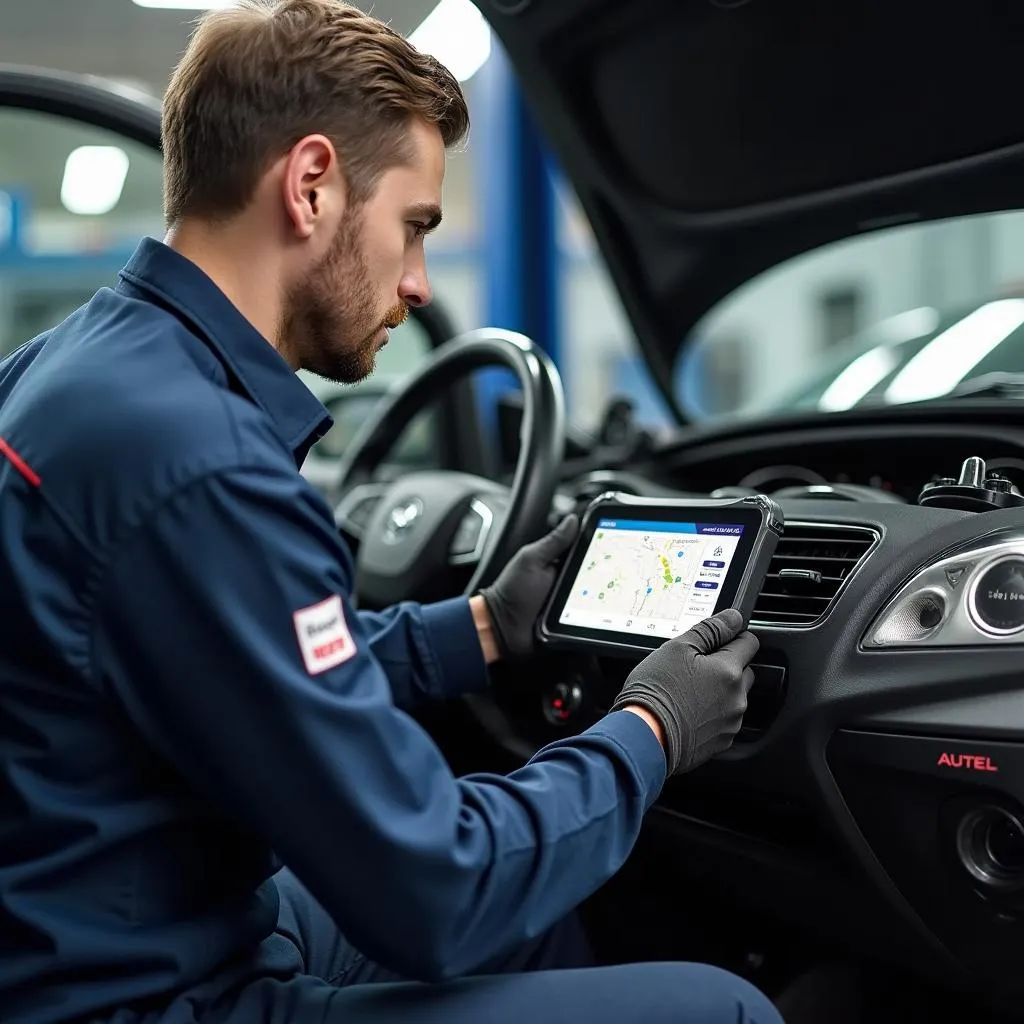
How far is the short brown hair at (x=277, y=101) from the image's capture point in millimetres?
880

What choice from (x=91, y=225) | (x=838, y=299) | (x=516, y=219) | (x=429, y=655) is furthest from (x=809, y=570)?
(x=838, y=299)

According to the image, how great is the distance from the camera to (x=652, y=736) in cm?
90

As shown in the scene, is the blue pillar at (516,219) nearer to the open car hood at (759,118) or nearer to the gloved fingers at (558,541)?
the open car hood at (759,118)

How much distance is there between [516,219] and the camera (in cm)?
392

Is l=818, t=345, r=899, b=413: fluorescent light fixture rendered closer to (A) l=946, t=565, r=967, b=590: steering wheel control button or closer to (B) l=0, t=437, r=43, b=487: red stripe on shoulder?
(A) l=946, t=565, r=967, b=590: steering wheel control button

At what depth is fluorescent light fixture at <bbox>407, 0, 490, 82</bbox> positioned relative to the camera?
1.11 m

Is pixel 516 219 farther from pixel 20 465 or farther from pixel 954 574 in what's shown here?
pixel 20 465

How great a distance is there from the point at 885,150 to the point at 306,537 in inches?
40.9

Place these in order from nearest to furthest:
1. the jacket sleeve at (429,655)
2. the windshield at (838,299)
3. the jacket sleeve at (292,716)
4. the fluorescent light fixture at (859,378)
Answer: the jacket sleeve at (292,716), the jacket sleeve at (429,655), the fluorescent light fixture at (859,378), the windshield at (838,299)

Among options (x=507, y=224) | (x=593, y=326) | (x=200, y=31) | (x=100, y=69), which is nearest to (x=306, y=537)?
(x=200, y=31)

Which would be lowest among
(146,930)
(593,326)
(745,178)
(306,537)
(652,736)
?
(593,326)

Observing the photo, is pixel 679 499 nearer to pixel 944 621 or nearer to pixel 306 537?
pixel 944 621

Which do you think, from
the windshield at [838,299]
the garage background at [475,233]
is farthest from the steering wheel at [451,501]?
the windshield at [838,299]

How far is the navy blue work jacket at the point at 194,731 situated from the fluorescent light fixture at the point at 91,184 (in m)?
4.48
